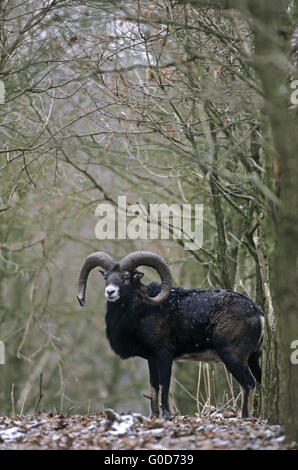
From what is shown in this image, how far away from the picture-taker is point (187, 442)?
9.16 m

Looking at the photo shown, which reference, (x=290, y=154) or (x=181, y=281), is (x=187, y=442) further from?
(x=181, y=281)

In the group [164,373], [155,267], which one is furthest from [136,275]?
[164,373]

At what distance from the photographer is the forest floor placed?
9062 millimetres

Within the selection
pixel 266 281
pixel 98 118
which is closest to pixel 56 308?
pixel 98 118

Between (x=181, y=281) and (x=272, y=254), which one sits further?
(x=181, y=281)

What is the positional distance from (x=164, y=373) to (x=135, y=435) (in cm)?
343

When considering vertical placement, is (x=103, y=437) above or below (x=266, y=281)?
below

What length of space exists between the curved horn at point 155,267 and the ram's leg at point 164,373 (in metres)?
0.90

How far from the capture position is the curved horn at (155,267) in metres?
13.3

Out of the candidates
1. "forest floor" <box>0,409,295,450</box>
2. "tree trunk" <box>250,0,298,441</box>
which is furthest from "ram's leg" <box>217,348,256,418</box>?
"tree trunk" <box>250,0,298,441</box>

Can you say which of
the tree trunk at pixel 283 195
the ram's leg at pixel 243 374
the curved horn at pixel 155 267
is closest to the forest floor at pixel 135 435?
the tree trunk at pixel 283 195

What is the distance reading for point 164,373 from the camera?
1295 centimetres
